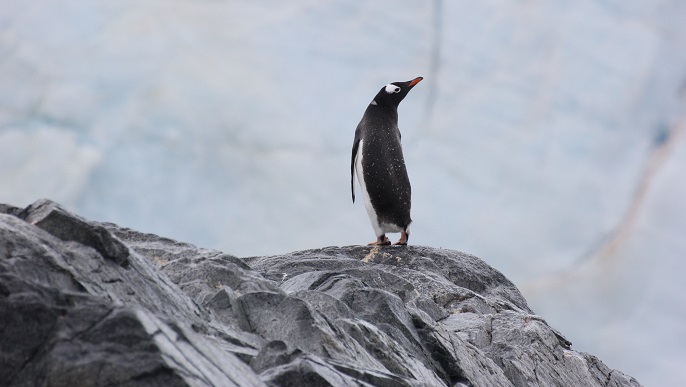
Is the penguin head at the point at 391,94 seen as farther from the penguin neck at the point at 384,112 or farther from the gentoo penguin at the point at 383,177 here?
the gentoo penguin at the point at 383,177

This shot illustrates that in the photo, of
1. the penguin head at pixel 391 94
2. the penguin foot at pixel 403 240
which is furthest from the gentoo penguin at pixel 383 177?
the penguin head at pixel 391 94

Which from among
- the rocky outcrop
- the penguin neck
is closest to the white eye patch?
the penguin neck

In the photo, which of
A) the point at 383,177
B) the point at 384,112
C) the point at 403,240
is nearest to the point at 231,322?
the point at 403,240

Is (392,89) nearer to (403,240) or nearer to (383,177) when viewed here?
(383,177)

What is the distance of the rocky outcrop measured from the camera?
2293mm

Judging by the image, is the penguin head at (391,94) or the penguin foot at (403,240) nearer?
the penguin foot at (403,240)

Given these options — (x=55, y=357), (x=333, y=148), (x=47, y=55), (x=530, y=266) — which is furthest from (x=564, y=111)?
(x=55, y=357)

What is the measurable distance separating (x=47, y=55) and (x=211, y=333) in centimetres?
1092

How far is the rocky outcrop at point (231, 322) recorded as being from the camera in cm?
229

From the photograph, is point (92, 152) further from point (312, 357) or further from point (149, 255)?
point (312, 357)

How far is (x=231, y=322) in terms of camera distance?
3436mm

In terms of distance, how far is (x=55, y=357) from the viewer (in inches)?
88.5

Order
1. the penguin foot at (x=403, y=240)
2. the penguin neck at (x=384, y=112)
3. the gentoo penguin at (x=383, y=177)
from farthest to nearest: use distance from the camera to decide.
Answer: the penguin neck at (x=384, y=112), the gentoo penguin at (x=383, y=177), the penguin foot at (x=403, y=240)

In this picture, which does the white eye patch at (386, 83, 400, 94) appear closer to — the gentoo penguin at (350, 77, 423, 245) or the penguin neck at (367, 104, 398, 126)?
the penguin neck at (367, 104, 398, 126)
